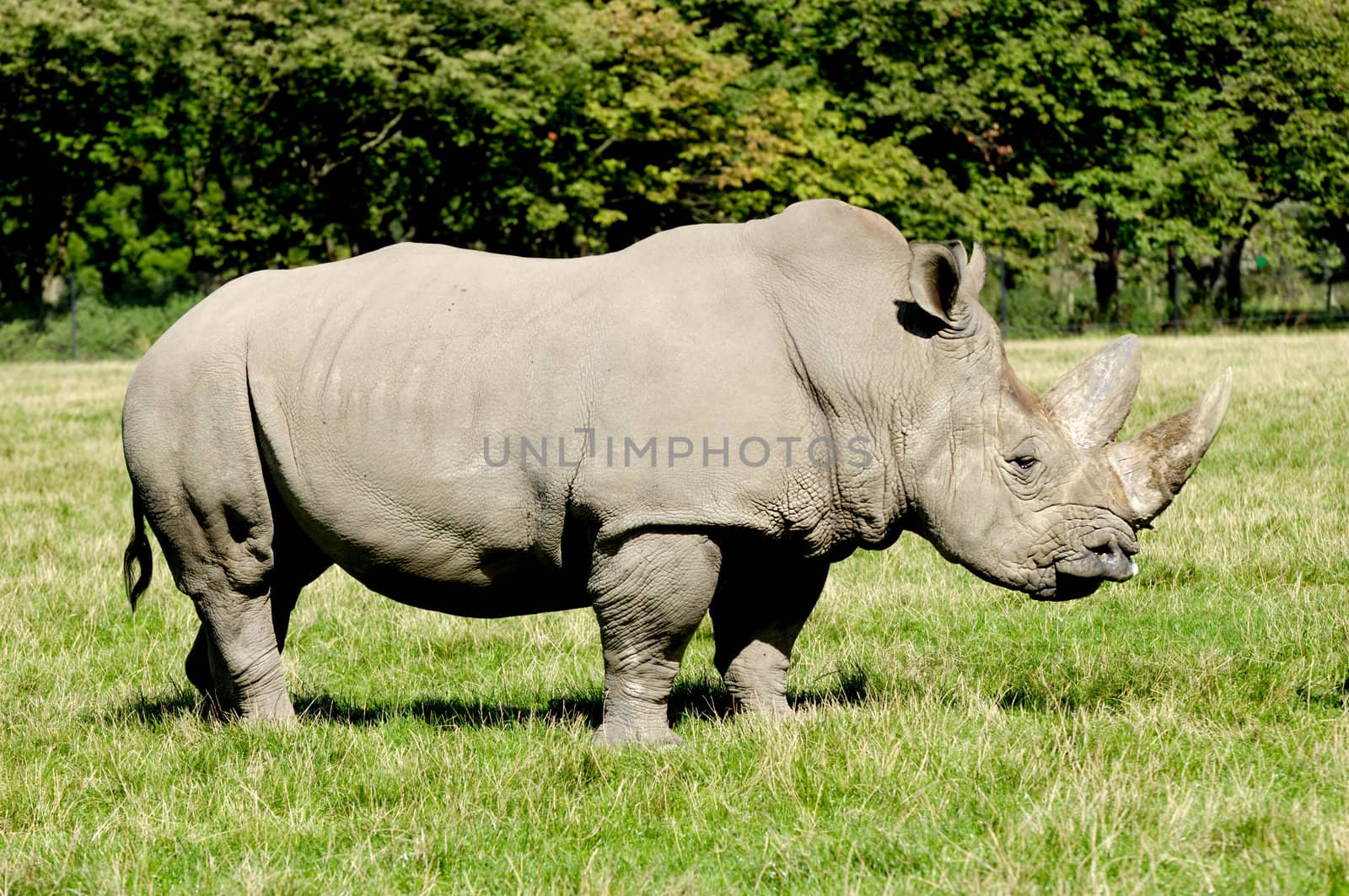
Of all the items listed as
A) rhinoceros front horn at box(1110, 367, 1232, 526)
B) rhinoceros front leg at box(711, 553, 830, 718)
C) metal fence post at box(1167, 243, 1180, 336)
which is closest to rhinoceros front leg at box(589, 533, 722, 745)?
rhinoceros front leg at box(711, 553, 830, 718)

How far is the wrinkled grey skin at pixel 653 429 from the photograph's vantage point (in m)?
5.14

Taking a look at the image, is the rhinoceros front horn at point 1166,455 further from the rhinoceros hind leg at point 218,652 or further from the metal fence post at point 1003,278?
the metal fence post at point 1003,278

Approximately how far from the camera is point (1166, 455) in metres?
5.30

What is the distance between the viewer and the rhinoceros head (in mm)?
5293

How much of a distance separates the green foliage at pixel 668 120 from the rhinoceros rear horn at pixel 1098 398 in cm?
2306

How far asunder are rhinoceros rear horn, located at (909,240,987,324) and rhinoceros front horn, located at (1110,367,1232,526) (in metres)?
0.76

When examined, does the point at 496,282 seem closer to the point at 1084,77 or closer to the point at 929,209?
the point at 929,209

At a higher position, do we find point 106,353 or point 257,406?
point 257,406

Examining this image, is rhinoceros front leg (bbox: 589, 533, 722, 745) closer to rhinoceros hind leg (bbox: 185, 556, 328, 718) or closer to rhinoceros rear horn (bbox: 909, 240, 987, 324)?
rhinoceros rear horn (bbox: 909, 240, 987, 324)

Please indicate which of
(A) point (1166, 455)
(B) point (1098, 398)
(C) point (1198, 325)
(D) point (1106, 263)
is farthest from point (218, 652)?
(D) point (1106, 263)

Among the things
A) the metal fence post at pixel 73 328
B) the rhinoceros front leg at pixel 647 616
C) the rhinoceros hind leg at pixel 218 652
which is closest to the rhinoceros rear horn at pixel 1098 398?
the rhinoceros front leg at pixel 647 616

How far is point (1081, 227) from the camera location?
32.7 m

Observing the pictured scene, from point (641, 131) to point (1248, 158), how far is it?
15.7 metres

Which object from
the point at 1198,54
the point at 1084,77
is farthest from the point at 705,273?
the point at 1198,54
